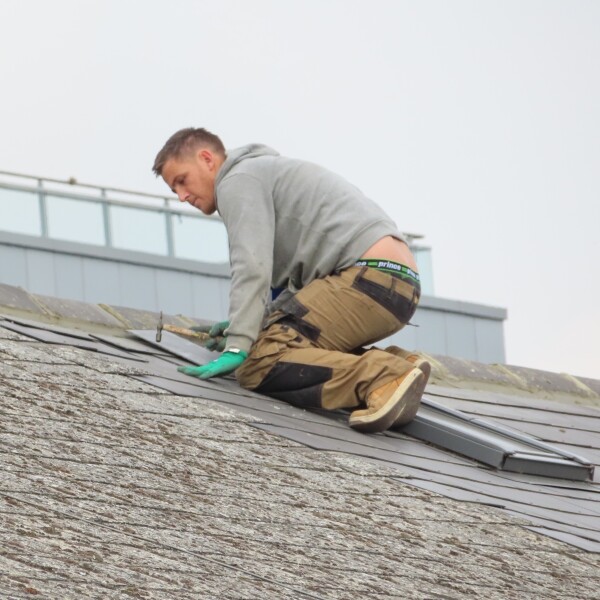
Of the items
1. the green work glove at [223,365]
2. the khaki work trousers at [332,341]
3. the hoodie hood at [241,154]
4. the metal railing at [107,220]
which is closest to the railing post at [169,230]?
the metal railing at [107,220]

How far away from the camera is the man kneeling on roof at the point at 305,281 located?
541cm

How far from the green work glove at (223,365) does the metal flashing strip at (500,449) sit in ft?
2.09

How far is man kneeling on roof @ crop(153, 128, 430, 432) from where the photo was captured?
5.41 m

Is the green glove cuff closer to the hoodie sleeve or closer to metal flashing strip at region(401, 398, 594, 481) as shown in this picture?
the hoodie sleeve

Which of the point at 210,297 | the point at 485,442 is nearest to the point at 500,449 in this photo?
the point at 485,442

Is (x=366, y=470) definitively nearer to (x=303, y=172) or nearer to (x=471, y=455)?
(x=471, y=455)

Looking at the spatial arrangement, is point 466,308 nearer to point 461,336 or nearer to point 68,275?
point 461,336

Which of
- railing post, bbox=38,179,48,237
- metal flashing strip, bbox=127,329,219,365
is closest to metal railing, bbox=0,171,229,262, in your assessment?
railing post, bbox=38,179,48,237

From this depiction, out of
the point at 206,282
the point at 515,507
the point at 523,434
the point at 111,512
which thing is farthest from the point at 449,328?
the point at 111,512

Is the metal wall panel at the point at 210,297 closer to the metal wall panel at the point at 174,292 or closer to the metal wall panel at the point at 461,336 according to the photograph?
the metal wall panel at the point at 174,292

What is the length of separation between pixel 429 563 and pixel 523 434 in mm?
2367

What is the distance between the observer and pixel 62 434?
4023 millimetres

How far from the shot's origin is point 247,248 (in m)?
5.43

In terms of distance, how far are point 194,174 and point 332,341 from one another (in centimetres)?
73
